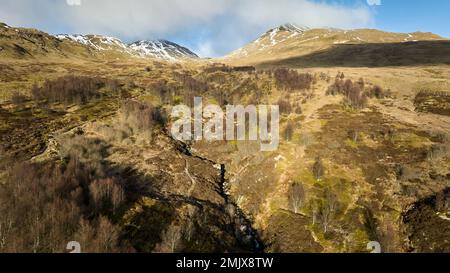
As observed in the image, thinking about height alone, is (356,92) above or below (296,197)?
above

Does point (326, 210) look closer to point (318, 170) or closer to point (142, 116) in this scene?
point (318, 170)

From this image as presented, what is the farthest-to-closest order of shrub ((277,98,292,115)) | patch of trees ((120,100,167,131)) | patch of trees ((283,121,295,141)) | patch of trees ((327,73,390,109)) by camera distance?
patch of trees ((327,73,390,109)), shrub ((277,98,292,115)), patch of trees ((120,100,167,131)), patch of trees ((283,121,295,141))

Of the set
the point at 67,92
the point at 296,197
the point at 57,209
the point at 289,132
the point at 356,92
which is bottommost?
the point at 296,197

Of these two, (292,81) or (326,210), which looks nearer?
(326,210)

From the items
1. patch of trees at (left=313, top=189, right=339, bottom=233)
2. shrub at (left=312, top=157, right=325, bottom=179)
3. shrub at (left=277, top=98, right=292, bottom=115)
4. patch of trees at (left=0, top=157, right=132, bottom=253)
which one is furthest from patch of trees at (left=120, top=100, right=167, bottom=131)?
patch of trees at (left=313, top=189, right=339, bottom=233)

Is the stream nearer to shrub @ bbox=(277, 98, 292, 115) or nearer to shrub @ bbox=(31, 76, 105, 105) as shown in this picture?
shrub @ bbox=(277, 98, 292, 115)

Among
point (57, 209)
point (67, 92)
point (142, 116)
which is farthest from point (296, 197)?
point (67, 92)
